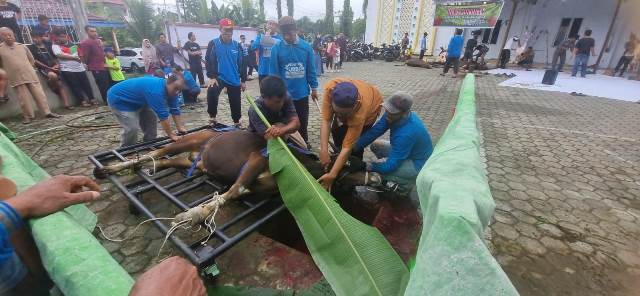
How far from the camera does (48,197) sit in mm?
1366

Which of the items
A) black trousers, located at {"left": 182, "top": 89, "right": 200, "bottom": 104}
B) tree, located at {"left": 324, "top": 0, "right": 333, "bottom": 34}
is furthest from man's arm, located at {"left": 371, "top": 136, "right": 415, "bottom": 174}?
tree, located at {"left": 324, "top": 0, "right": 333, "bottom": 34}

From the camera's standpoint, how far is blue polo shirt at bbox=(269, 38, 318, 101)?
454cm

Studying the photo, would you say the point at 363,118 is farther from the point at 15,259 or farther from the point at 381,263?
the point at 15,259

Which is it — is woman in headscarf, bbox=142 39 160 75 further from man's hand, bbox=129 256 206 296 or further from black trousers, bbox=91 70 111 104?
man's hand, bbox=129 256 206 296

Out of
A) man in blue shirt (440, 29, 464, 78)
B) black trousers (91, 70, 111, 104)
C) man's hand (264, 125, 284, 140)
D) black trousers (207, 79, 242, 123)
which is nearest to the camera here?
man's hand (264, 125, 284, 140)

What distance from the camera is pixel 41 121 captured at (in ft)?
20.3

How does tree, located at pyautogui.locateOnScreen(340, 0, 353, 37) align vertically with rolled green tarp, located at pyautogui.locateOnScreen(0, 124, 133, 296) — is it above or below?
above

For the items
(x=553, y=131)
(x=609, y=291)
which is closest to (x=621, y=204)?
(x=609, y=291)

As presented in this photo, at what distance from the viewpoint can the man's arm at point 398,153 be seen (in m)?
3.07

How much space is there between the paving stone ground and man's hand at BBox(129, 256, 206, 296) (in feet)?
5.80

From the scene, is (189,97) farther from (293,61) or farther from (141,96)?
(293,61)

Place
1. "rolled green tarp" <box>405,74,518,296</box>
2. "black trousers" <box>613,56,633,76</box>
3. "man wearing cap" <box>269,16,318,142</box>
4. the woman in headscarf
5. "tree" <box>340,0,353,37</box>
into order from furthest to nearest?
"tree" <box>340,0,353,37</box>
"black trousers" <box>613,56,633,76</box>
the woman in headscarf
"man wearing cap" <box>269,16,318,142</box>
"rolled green tarp" <box>405,74,518,296</box>

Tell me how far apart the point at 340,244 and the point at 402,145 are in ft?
5.01

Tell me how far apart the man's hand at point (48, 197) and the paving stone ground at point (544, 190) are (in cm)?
119
